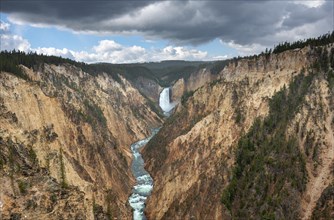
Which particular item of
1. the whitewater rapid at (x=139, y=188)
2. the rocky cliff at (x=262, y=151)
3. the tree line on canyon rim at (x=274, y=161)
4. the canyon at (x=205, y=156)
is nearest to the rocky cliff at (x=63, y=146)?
the canyon at (x=205, y=156)

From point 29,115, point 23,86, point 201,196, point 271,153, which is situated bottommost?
point 201,196

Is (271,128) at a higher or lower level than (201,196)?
higher

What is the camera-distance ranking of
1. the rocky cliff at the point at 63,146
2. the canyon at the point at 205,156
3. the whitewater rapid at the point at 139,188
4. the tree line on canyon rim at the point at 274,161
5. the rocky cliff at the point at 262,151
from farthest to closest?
the whitewater rapid at the point at 139,188, the rocky cliff at the point at 262,151, the tree line on canyon rim at the point at 274,161, the canyon at the point at 205,156, the rocky cliff at the point at 63,146

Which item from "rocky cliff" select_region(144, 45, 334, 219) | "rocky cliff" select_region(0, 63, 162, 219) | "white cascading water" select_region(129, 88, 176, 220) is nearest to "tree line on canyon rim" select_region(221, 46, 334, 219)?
"rocky cliff" select_region(144, 45, 334, 219)

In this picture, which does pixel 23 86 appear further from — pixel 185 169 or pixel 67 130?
pixel 185 169

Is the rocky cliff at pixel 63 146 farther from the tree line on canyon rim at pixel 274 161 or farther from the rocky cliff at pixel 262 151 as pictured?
the tree line on canyon rim at pixel 274 161

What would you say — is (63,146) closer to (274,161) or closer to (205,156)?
(205,156)

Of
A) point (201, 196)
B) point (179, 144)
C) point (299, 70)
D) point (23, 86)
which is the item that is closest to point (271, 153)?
point (201, 196)
